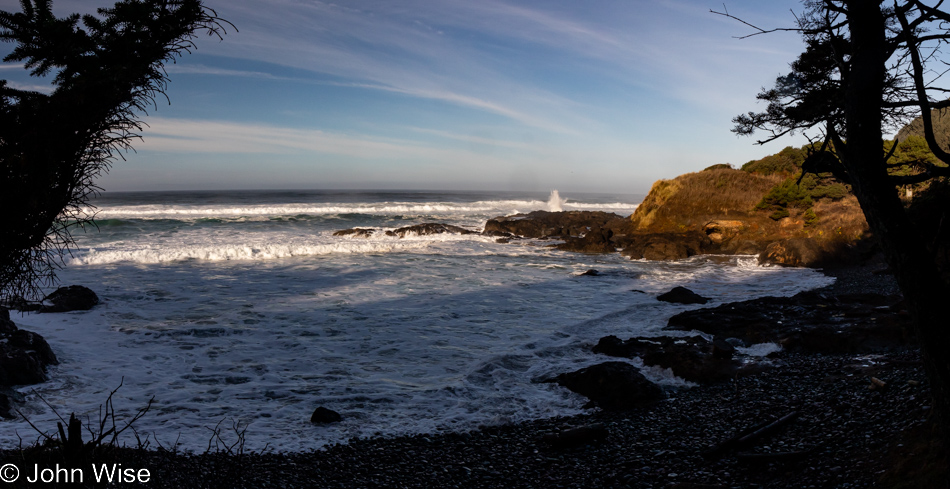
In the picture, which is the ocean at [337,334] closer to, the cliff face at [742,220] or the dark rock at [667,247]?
the dark rock at [667,247]

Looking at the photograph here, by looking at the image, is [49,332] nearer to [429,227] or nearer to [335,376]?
[335,376]

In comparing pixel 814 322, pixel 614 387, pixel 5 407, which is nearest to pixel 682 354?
pixel 614 387

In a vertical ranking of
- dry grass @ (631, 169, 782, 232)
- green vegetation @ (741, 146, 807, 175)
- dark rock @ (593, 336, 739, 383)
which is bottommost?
dark rock @ (593, 336, 739, 383)

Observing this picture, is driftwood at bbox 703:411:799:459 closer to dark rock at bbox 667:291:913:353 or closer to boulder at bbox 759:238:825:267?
dark rock at bbox 667:291:913:353

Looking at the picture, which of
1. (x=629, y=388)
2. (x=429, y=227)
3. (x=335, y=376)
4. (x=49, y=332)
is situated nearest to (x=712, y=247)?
(x=429, y=227)

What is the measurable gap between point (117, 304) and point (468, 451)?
37.6 ft

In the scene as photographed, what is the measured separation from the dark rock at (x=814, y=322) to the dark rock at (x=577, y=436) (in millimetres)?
4720

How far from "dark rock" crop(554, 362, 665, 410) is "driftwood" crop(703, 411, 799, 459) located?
1.71 m

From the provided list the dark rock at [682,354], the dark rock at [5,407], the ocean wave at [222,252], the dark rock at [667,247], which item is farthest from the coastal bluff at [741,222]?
the dark rock at [5,407]

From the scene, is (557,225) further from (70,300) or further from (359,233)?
(70,300)

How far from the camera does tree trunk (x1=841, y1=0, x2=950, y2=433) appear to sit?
3.49 m

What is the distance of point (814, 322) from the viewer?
31.9ft

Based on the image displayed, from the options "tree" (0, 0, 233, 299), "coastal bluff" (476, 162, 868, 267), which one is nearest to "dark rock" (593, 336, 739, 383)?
"tree" (0, 0, 233, 299)

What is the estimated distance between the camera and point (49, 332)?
33.3ft
